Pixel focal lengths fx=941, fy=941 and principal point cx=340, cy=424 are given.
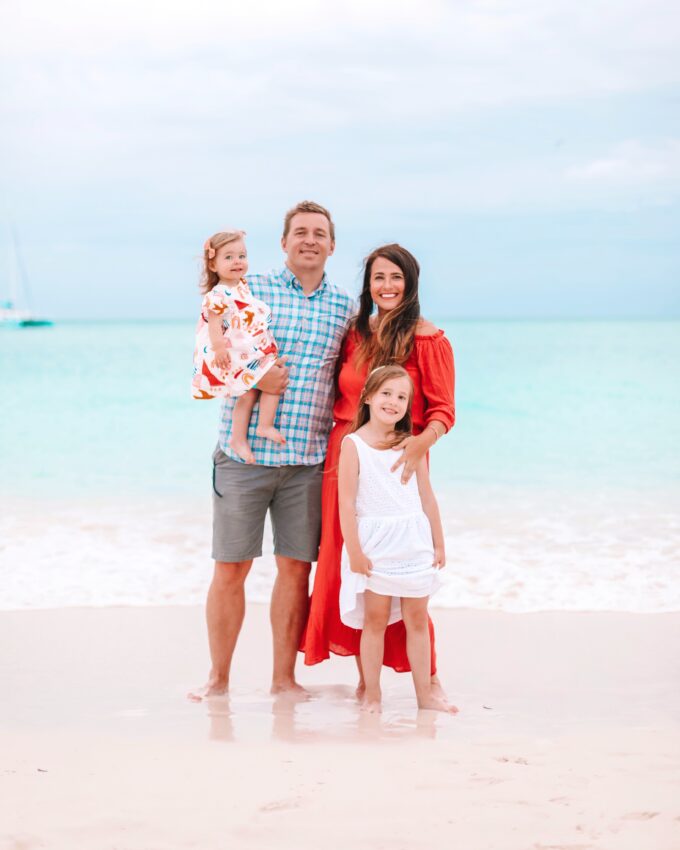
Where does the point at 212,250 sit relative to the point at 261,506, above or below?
above

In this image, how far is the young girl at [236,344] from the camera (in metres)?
3.68

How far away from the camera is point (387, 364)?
361cm

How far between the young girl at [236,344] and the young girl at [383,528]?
15.5 inches

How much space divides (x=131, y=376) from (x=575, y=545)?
64.9 feet

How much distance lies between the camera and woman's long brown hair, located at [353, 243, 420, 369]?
3.62 metres

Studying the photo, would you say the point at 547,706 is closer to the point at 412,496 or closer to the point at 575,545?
the point at 412,496

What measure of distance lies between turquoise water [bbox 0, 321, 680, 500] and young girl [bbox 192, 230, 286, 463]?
18.1 ft

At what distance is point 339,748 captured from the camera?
3145mm

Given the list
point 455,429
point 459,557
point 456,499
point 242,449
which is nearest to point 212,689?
point 242,449

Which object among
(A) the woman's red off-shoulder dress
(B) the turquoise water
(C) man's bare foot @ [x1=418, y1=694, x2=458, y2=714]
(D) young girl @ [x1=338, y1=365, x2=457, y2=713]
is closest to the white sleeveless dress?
(D) young girl @ [x1=338, y1=365, x2=457, y2=713]

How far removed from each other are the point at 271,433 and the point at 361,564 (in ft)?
2.07

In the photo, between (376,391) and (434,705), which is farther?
(434,705)

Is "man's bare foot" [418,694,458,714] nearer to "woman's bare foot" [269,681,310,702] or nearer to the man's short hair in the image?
"woman's bare foot" [269,681,310,702]

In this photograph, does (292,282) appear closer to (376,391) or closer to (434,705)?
(376,391)
